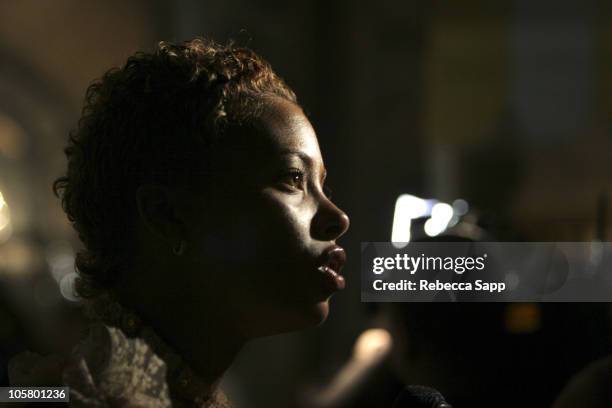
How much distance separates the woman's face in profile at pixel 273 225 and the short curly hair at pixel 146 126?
→ 0.11 ft

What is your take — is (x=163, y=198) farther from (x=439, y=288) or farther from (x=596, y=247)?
(x=596, y=247)

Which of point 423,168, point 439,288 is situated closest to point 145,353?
point 439,288

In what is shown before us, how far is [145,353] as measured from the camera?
39.2 inches

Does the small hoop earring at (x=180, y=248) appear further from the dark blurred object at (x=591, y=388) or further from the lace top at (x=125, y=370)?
the dark blurred object at (x=591, y=388)

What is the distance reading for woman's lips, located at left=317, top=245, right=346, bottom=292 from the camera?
1018mm

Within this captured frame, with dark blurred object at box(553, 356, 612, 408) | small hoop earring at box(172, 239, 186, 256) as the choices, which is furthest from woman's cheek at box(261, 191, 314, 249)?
dark blurred object at box(553, 356, 612, 408)

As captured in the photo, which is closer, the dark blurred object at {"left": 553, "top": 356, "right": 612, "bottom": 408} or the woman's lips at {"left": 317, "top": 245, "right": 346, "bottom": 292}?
the woman's lips at {"left": 317, "top": 245, "right": 346, "bottom": 292}

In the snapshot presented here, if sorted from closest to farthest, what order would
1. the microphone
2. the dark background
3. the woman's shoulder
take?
the woman's shoulder, the microphone, the dark background

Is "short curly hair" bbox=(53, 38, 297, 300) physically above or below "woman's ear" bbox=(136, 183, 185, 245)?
above

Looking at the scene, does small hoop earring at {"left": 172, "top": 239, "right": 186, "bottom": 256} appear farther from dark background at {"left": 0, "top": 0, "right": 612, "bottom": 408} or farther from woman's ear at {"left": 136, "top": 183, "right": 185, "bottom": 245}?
dark background at {"left": 0, "top": 0, "right": 612, "bottom": 408}

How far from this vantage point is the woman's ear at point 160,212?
3.32 feet

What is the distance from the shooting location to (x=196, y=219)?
1.02 metres

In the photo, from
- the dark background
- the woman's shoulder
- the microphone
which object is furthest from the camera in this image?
the dark background

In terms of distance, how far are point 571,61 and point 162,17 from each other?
140 cm
